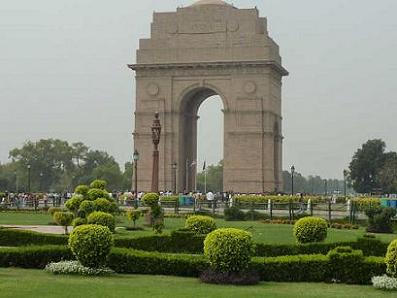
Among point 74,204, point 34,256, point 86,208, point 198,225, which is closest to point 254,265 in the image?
point 34,256

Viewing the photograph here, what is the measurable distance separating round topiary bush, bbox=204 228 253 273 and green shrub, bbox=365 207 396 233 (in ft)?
39.0

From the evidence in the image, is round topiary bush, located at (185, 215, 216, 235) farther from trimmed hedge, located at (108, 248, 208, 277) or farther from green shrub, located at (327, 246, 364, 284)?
green shrub, located at (327, 246, 364, 284)

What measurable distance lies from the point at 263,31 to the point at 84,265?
42.8 metres

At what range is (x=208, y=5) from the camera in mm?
53531

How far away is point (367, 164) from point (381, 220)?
57521 millimetres

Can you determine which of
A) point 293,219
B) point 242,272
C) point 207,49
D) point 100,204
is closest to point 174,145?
point 207,49

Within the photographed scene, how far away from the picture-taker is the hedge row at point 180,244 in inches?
542

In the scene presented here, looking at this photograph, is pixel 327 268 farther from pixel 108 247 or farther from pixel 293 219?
pixel 293 219

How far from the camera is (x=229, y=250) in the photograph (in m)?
11.8

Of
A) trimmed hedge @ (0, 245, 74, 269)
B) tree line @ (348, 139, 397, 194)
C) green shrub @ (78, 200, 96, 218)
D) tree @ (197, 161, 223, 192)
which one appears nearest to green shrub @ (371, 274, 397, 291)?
trimmed hedge @ (0, 245, 74, 269)

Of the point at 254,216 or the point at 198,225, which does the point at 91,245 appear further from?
the point at 254,216

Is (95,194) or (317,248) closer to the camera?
(317,248)

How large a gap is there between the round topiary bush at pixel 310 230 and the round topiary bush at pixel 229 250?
354cm

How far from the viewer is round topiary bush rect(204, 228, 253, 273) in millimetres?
11844
